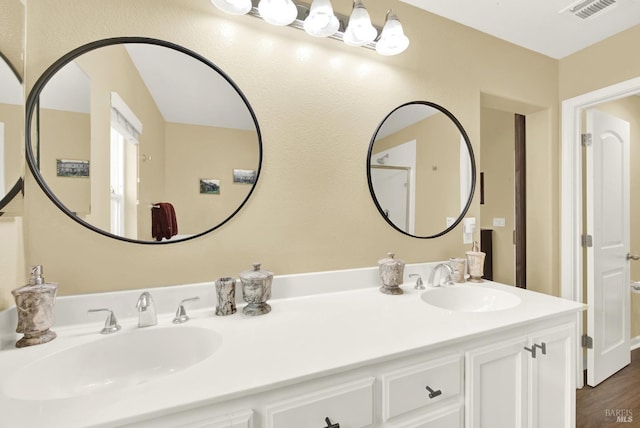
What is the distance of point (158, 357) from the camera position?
974mm

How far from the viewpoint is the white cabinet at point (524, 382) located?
98 centimetres

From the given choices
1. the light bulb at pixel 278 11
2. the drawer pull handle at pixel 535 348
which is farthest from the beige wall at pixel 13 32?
the drawer pull handle at pixel 535 348

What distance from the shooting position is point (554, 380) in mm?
1165

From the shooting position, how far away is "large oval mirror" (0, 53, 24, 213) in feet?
2.89

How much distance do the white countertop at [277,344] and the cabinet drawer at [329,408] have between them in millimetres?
69

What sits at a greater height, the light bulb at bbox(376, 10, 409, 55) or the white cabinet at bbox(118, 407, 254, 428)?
the light bulb at bbox(376, 10, 409, 55)

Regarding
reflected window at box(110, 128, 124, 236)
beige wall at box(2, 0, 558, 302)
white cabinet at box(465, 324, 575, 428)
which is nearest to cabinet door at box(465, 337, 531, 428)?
white cabinet at box(465, 324, 575, 428)

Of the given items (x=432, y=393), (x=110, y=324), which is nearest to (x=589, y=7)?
(x=432, y=393)

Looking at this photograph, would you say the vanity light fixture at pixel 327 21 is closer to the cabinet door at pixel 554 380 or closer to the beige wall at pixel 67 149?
the beige wall at pixel 67 149

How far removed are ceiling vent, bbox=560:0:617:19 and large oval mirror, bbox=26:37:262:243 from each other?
191 cm

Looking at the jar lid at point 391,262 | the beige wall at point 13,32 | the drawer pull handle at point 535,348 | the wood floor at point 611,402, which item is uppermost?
the beige wall at point 13,32

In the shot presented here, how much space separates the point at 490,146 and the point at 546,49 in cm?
99

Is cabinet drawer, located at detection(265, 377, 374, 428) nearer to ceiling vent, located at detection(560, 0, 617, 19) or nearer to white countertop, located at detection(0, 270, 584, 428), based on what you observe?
white countertop, located at detection(0, 270, 584, 428)

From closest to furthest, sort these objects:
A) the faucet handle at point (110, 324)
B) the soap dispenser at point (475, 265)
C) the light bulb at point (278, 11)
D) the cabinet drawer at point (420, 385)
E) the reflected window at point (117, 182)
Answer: the cabinet drawer at point (420, 385) → the faucet handle at point (110, 324) → the reflected window at point (117, 182) → the light bulb at point (278, 11) → the soap dispenser at point (475, 265)
